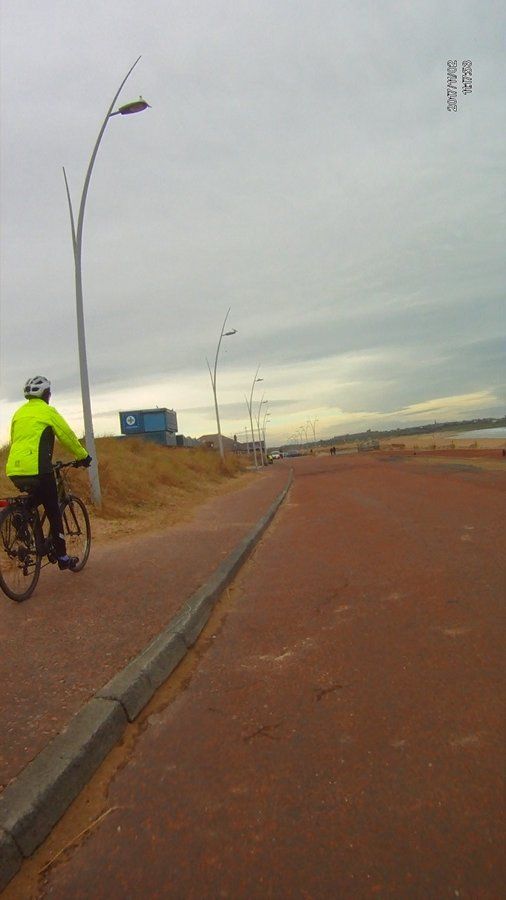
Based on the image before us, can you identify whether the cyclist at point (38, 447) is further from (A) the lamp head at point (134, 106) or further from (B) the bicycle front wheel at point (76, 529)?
(A) the lamp head at point (134, 106)

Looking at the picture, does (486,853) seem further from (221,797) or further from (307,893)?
(221,797)

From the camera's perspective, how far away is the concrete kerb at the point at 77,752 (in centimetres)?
222

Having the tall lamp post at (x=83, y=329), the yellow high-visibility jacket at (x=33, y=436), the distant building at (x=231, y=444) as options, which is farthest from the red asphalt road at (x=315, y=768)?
the distant building at (x=231, y=444)

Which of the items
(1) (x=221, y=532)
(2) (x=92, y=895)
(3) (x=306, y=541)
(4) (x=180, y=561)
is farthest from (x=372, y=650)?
(1) (x=221, y=532)

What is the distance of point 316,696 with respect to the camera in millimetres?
3328

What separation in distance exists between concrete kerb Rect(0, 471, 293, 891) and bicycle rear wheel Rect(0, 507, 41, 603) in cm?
172

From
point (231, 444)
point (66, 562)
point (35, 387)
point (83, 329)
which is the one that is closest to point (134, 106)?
point (83, 329)

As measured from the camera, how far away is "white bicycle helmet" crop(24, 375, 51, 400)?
5814 millimetres

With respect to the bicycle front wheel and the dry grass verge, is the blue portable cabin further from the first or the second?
the bicycle front wheel

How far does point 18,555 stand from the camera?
5359 mm

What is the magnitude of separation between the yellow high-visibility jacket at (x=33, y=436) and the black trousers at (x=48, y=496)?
0.26 feet

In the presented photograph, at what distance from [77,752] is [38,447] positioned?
3394 mm

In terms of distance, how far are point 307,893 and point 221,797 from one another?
623 millimetres

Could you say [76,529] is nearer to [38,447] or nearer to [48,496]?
[48,496]
